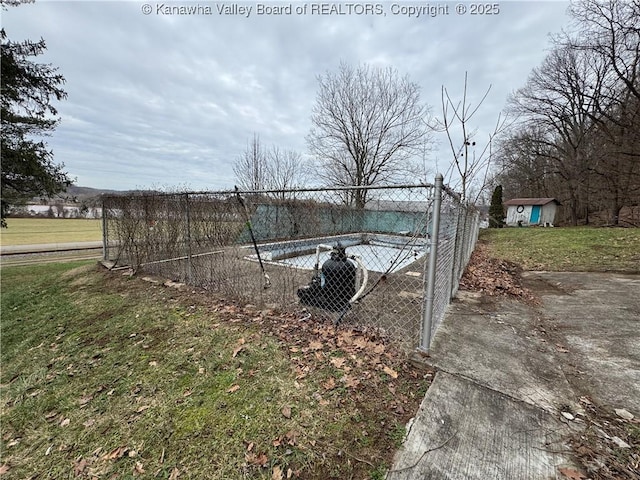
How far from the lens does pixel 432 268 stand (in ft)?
7.22

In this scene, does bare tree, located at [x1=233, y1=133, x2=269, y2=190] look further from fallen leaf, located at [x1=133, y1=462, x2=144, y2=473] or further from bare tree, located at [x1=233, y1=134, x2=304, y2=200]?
fallen leaf, located at [x1=133, y1=462, x2=144, y2=473]

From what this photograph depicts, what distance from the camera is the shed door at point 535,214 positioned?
1067 inches

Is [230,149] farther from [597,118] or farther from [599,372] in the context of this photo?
[597,118]

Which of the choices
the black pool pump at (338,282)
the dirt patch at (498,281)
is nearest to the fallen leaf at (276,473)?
the black pool pump at (338,282)

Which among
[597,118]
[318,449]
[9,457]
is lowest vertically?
[9,457]

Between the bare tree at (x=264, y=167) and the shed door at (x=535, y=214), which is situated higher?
the bare tree at (x=264, y=167)

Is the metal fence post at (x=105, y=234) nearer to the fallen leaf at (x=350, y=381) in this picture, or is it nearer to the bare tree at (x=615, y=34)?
the fallen leaf at (x=350, y=381)

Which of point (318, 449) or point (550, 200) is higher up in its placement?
point (550, 200)

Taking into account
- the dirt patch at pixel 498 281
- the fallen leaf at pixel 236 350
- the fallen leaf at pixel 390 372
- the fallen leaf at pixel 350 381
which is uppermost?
the dirt patch at pixel 498 281

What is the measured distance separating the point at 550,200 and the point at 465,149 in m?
30.1

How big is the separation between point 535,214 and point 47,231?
4668 centimetres

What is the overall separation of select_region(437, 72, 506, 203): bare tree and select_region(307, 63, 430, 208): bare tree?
12765 mm

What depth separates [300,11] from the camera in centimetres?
521

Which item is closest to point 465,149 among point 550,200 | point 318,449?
point 318,449
